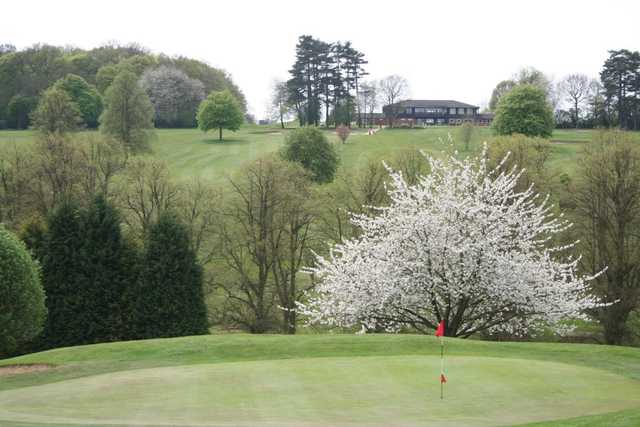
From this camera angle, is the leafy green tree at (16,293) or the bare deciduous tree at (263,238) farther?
the bare deciduous tree at (263,238)

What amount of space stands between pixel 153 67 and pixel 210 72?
12.7m

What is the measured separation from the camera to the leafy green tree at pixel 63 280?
32.1 metres

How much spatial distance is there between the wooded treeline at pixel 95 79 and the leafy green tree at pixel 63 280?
74.6 meters

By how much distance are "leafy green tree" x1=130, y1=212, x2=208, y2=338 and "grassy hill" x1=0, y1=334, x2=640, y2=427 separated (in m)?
10.1

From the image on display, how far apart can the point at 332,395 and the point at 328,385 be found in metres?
0.84

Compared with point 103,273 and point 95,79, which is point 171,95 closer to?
point 95,79

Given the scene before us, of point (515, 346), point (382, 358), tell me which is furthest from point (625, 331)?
point (382, 358)

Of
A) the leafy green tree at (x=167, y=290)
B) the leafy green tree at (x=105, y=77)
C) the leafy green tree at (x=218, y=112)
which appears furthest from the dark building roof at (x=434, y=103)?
the leafy green tree at (x=167, y=290)

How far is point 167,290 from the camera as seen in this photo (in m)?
32.2

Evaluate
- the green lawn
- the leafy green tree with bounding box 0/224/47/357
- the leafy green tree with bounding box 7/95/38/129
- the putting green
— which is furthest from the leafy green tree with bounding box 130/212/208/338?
the leafy green tree with bounding box 7/95/38/129

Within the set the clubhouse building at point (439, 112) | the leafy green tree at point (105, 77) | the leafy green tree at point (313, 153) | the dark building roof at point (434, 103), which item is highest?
the leafy green tree at point (105, 77)

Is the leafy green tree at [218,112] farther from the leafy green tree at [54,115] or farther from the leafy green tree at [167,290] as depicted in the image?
the leafy green tree at [167,290]

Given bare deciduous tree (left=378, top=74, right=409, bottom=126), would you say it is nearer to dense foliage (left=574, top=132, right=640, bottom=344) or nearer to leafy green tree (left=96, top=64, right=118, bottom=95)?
leafy green tree (left=96, top=64, right=118, bottom=95)

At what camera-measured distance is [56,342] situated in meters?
32.2
